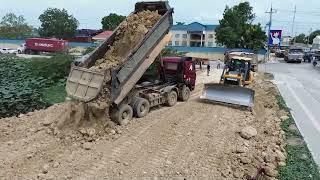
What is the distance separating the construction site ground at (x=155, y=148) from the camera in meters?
10.4

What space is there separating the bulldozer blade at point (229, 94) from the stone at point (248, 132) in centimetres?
352

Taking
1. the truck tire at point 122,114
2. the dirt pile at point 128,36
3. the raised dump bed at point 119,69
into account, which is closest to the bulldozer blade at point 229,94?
the raised dump bed at point 119,69

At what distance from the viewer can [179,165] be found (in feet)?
35.2

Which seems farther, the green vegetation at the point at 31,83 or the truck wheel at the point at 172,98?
the green vegetation at the point at 31,83

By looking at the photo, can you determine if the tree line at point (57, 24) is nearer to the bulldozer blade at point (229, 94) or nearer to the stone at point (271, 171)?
the bulldozer blade at point (229, 94)

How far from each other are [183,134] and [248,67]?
27.0ft

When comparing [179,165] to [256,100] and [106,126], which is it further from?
[256,100]

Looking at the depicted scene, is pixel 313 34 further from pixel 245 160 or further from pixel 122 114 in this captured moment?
pixel 245 160

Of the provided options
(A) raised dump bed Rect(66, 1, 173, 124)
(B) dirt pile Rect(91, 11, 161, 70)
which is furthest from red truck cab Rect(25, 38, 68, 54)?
(A) raised dump bed Rect(66, 1, 173, 124)

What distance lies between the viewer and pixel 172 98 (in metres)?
17.3

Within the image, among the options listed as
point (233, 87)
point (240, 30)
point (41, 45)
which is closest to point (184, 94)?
point (233, 87)

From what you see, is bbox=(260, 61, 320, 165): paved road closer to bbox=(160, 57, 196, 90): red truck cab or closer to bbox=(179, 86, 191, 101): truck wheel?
bbox=(179, 86, 191, 101): truck wheel

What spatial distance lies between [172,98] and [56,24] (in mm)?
77273

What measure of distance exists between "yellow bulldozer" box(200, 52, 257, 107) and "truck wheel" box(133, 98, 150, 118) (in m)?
3.79
